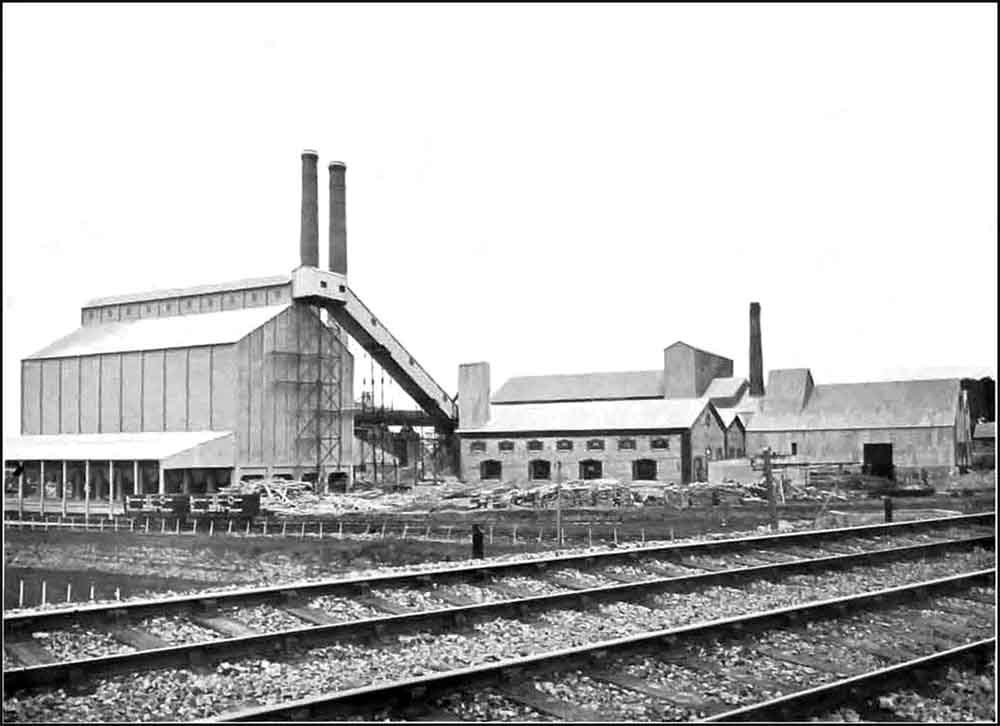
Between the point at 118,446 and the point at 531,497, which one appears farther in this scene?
the point at 531,497

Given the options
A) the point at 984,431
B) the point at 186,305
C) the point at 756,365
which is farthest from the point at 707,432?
the point at 186,305

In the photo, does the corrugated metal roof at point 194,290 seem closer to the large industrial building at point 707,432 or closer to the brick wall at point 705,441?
the large industrial building at point 707,432

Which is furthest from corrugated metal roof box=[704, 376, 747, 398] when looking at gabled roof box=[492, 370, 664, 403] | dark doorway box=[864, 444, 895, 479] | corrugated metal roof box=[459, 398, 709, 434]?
corrugated metal roof box=[459, 398, 709, 434]

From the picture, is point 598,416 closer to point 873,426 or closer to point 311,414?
point 311,414

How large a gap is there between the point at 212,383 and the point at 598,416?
1705cm

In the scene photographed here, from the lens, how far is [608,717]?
6.98 metres

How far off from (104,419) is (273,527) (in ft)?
49.3

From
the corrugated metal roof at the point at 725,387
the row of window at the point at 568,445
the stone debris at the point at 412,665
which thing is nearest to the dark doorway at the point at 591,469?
the row of window at the point at 568,445

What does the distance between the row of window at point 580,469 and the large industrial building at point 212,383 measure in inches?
231

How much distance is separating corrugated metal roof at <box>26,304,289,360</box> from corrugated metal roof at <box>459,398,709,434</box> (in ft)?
38.3

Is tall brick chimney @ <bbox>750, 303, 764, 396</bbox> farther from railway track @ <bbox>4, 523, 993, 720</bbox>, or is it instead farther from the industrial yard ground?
railway track @ <bbox>4, 523, 993, 720</bbox>

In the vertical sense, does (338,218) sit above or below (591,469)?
above

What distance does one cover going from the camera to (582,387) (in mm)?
67938

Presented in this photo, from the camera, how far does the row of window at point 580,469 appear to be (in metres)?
38.8
